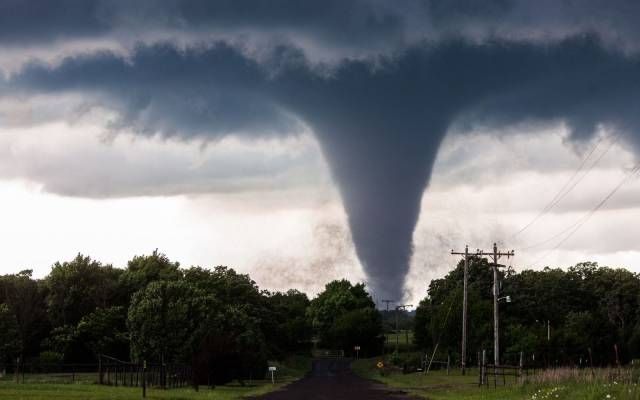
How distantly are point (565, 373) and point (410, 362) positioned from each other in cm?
7813

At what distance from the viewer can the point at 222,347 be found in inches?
2756

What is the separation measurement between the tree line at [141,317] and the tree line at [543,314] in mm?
28351

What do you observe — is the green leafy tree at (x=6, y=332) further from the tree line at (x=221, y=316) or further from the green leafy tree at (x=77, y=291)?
the green leafy tree at (x=77, y=291)

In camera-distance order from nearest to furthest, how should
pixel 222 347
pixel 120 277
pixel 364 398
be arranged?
pixel 364 398 → pixel 222 347 → pixel 120 277

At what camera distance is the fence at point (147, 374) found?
6712 centimetres

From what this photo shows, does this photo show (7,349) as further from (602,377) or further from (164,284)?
(602,377)

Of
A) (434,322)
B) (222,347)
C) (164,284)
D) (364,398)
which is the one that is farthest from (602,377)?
(434,322)

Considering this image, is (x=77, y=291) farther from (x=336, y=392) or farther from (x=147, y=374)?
(x=336, y=392)

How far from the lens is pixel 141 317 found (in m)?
79.1

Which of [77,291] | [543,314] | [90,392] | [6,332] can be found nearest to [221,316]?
[6,332]

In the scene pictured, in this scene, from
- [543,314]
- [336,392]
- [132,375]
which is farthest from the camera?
[543,314]

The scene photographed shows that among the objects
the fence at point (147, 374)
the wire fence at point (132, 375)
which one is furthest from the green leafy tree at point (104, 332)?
the fence at point (147, 374)

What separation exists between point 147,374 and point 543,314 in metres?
96.2

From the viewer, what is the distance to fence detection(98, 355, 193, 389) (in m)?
67.1
